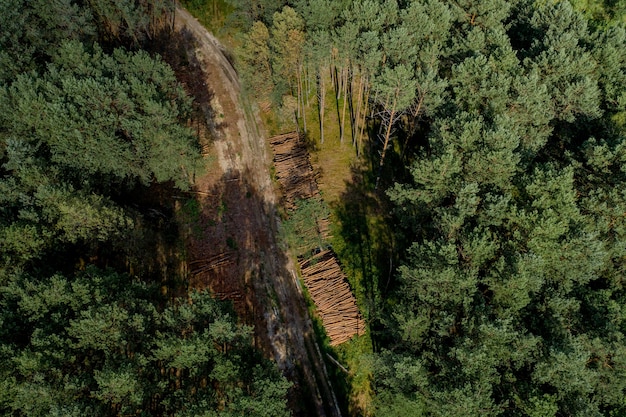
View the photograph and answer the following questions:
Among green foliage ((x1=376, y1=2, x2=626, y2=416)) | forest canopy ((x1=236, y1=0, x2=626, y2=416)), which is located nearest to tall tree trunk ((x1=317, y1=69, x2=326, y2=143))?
forest canopy ((x1=236, y1=0, x2=626, y2=416))

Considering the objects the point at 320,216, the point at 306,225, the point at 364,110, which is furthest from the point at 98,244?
the point at 364,110

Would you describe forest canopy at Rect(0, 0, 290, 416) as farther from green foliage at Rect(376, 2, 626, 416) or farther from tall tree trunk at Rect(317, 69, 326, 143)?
tall tree trunk at Rect(317, 69, 326, 143)

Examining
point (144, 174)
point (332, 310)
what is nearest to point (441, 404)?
point (332, 310)

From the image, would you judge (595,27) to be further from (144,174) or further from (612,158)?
(144,174)

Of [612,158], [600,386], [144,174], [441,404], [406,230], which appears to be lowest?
[600,386]

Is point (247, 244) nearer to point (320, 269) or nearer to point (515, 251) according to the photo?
point (320, 269)

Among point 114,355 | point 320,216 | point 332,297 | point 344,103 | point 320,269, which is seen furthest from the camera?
point 344,103

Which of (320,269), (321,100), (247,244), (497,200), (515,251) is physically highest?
(321,100)
